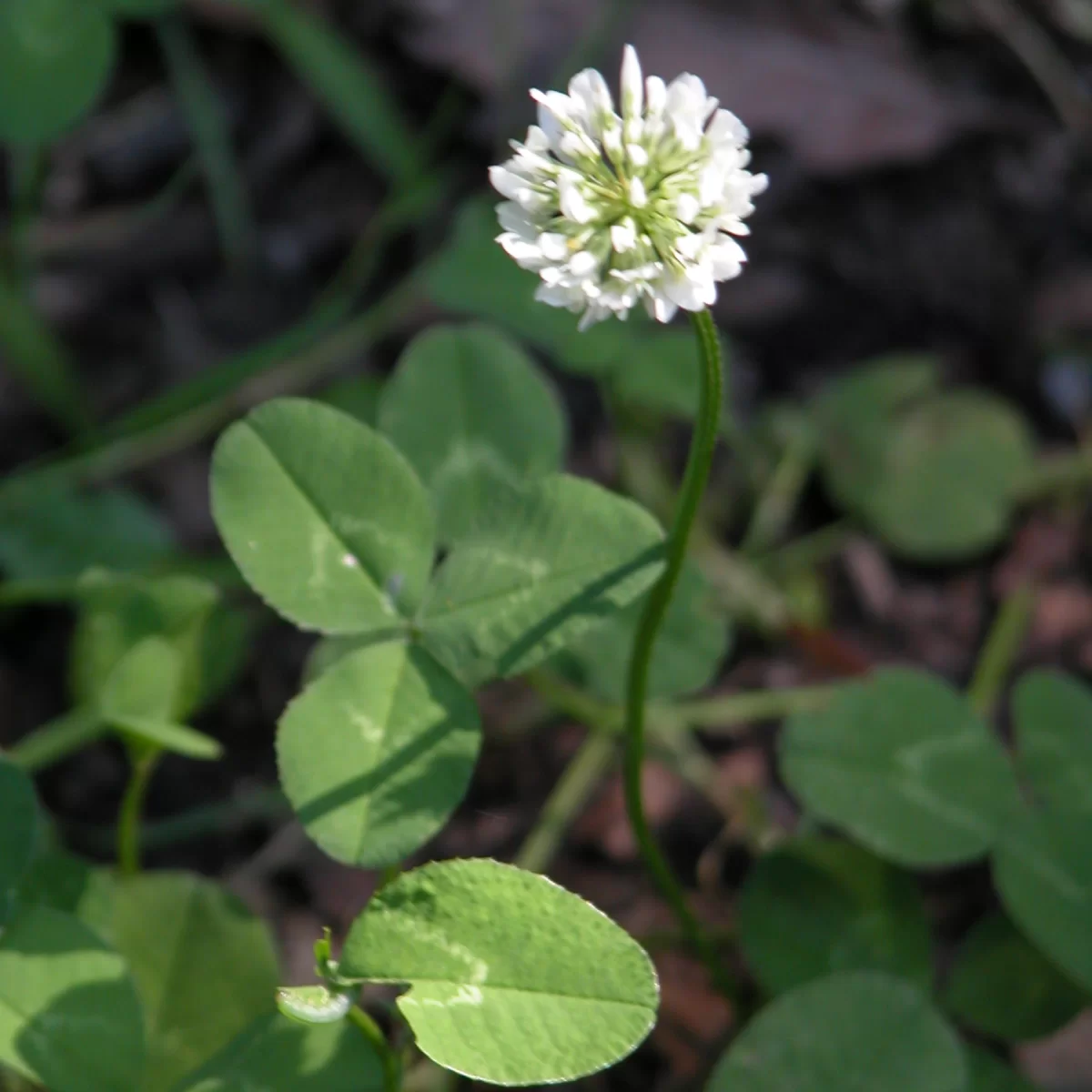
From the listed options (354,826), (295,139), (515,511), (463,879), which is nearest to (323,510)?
(515,511)

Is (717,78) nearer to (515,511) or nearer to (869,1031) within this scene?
(515,511)

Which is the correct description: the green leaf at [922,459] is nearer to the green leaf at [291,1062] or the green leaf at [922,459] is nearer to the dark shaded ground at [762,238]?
the dark shaded ground at [762,238]

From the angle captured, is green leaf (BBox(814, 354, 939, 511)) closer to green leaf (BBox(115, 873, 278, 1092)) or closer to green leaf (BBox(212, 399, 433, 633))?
green leaf (BBox(212, 399, 433, 633))

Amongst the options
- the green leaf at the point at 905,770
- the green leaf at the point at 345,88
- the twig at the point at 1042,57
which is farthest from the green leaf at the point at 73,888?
the twig at the point at 1042,57

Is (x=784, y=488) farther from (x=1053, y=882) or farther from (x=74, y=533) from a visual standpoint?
(x=74, y=533)

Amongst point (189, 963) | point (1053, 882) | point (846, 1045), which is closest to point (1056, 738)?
point (1053, 882)

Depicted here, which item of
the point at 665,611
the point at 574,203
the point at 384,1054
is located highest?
the point at 574,203
